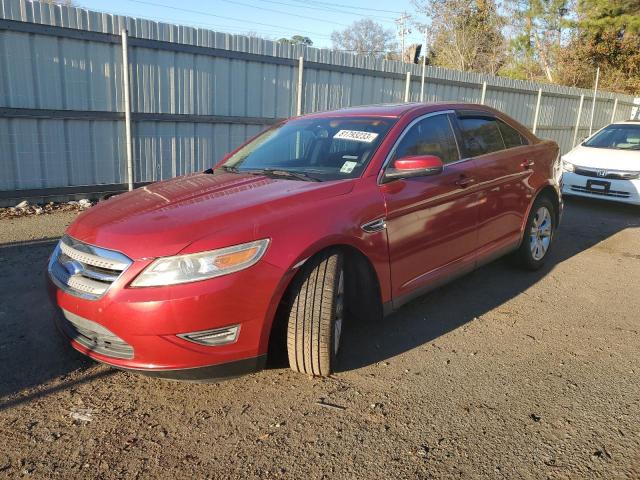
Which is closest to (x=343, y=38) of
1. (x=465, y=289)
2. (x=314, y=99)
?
(x=314, y=99)

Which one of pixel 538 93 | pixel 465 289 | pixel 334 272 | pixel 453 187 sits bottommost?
pixel 465 289

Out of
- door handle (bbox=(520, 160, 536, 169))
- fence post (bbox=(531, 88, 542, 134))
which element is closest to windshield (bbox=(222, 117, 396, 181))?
door handle (bbox=(520, 160, 536, 169))

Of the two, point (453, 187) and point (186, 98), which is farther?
point (186, 98)

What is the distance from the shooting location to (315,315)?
2.81 m

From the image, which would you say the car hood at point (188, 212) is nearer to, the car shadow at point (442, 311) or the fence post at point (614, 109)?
the car shadow at point (442, 311)

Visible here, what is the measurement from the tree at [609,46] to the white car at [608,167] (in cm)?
1964

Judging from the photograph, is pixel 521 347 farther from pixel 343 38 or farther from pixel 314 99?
pixel 343 38

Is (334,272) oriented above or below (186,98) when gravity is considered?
below

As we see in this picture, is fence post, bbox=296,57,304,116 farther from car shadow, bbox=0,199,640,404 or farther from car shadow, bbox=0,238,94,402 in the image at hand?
car shadow, bbox=0,238,94,402

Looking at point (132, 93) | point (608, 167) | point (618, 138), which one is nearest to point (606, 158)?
point (608, 167)

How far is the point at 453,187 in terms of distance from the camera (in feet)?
12.5

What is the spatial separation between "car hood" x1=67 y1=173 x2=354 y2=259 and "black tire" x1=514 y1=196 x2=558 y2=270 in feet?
8.24

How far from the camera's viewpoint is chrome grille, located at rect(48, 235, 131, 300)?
2.54m

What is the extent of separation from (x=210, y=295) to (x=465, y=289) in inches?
113
